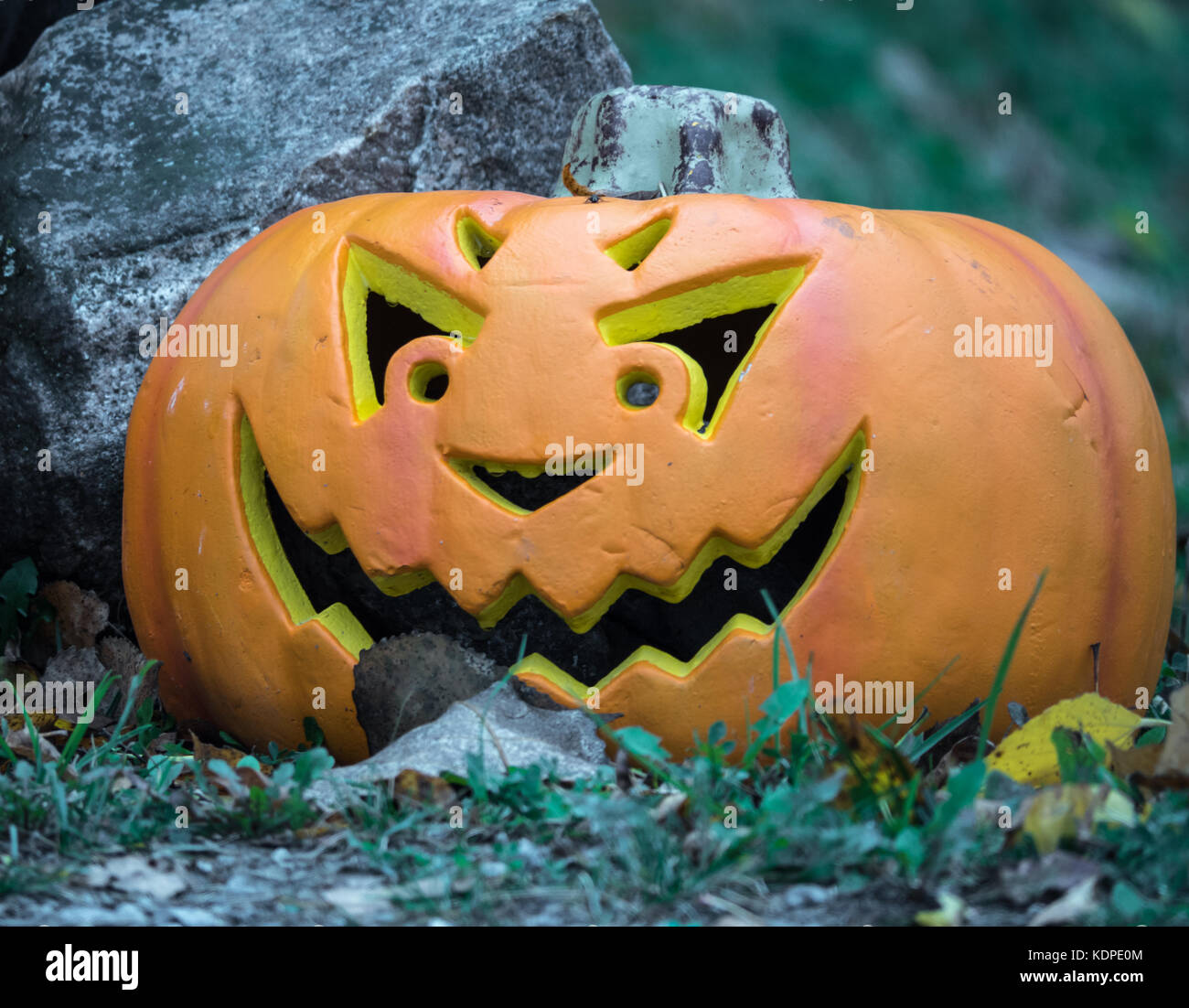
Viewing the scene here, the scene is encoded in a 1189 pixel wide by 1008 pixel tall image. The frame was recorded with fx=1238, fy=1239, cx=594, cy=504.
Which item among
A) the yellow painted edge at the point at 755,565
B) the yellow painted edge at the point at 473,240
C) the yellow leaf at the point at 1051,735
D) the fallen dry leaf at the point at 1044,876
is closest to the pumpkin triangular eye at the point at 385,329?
the yellow painted edge at the point at 473,240

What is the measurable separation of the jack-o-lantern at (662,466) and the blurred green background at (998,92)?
12.6ft

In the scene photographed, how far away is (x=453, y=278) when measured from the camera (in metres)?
1.76

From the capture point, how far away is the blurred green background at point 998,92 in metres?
5.55

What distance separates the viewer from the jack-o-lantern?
166 cm

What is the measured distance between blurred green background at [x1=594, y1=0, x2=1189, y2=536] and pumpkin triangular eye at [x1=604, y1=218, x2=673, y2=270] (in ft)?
12.5

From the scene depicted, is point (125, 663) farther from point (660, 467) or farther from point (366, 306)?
point (660, 467)

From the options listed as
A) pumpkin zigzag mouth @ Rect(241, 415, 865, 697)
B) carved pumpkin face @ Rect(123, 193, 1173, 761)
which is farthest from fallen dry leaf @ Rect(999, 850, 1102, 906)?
pumpkin zigzag mouth @ Rect(241, 415, 865, 697)

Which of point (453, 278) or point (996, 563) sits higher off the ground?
point (453, 278)

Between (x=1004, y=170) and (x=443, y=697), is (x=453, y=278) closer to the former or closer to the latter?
(x=443, y=697)

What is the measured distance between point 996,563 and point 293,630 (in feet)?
3.29

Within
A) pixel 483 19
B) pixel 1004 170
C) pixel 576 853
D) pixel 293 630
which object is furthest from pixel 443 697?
pixel 1004 170

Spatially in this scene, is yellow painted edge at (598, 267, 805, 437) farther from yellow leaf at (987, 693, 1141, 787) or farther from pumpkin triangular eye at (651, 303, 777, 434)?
yellow leaf at (987, 693, 1141, 787)

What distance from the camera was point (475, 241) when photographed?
6.14 feet
